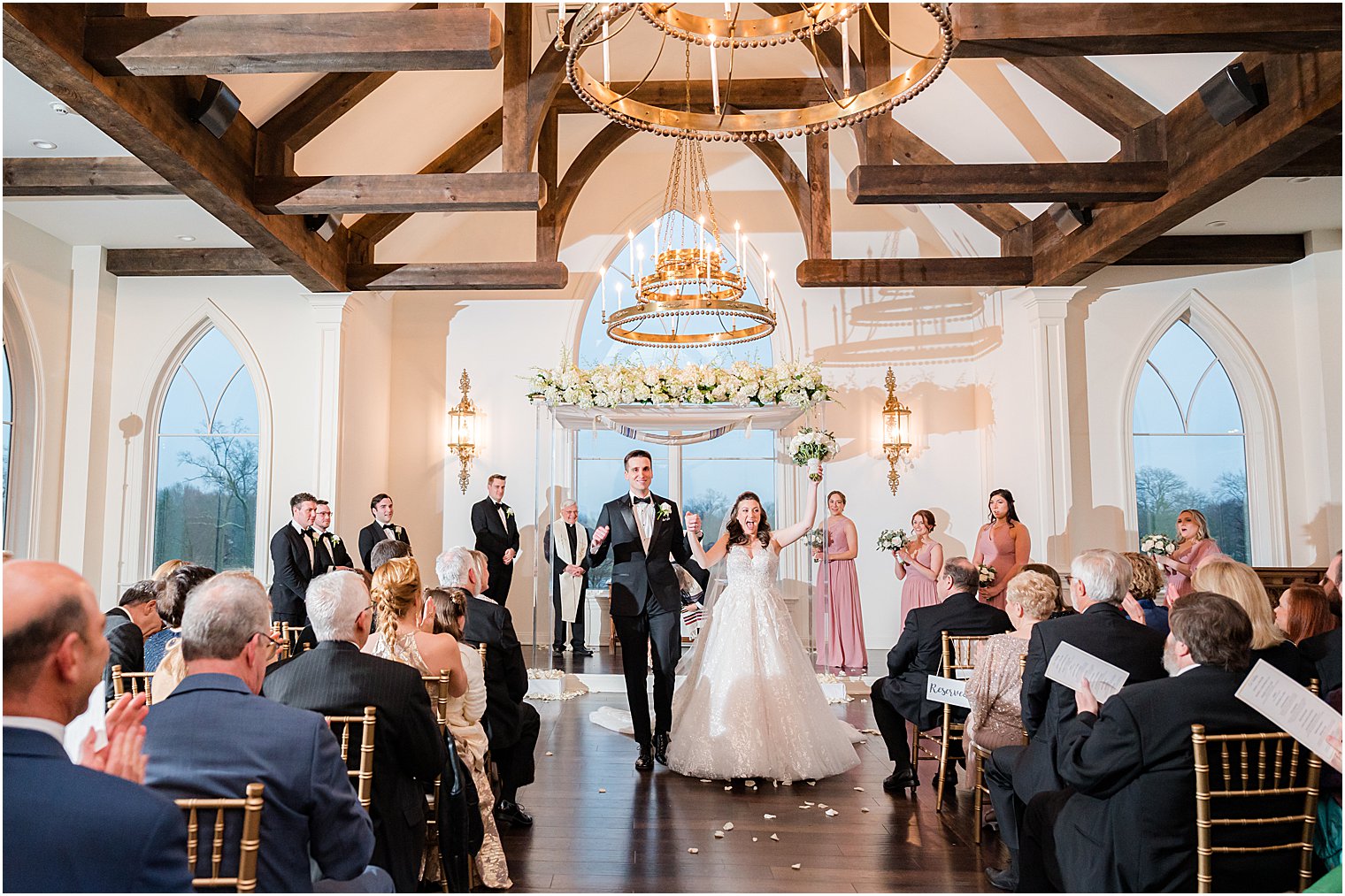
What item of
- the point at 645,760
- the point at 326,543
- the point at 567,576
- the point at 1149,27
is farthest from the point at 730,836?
the point at 567,576

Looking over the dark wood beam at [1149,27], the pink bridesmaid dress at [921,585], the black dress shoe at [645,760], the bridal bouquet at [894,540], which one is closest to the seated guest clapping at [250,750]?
the black dress shoe at [645,760]

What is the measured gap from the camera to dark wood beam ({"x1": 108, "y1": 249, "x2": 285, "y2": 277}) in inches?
337

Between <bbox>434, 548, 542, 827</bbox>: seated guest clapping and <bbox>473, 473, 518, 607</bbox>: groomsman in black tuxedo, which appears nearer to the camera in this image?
<bbox>434, 548, 542, 827</bbox>: seated guest clapping

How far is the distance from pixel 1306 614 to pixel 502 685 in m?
3.14

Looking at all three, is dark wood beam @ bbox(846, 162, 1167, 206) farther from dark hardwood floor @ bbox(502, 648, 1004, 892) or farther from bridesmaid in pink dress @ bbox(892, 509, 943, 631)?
dark hardwood floor @ bbox(502, 648, 1004, 892)

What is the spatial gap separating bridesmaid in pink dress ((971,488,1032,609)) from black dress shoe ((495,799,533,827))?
4551 mm

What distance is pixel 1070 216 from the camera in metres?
7.84

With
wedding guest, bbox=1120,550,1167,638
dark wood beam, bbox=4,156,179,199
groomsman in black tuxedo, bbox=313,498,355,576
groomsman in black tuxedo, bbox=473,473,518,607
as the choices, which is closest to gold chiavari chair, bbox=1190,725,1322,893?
wedding guest, bbox=1120,550,1167,638

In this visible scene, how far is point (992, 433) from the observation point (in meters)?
9.73

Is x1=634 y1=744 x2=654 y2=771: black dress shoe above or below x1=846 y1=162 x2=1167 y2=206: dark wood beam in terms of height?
below

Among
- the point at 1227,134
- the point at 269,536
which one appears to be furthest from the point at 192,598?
the point at 269,536

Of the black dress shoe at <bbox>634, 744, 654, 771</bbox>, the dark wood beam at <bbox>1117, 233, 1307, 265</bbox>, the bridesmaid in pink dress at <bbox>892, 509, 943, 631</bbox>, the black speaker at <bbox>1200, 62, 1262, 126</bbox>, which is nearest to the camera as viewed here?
the black dress shoe at <bbox>634, 744, 654, 771</bbox>

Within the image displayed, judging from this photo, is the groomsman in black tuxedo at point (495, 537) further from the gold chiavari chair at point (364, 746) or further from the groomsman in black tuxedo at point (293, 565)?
the gold chiavari chair at point (364, 746)

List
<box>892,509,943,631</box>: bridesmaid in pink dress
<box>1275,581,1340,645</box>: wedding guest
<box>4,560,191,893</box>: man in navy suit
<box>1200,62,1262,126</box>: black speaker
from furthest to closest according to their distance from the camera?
<box>892,509,943,631</box>: bridesmaid in pink dress, <box>1200,62,1262,126</box>: black speaker, <box>1275,581,1340,645</box>: wedding guest, <box>4,560,191,893</box>: man in navy suit
